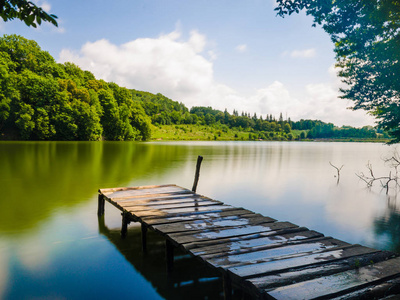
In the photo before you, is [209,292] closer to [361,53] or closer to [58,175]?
[361,53]

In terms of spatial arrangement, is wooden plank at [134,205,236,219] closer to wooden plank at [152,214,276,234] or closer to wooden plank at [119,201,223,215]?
wooden plank at [119,201,223,215]

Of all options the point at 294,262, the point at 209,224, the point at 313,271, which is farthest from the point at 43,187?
the point at 313,271

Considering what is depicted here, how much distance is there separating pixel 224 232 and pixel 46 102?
73667mm

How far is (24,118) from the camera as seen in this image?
62.5 m

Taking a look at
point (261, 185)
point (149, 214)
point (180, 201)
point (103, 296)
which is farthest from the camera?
point (261, 185)

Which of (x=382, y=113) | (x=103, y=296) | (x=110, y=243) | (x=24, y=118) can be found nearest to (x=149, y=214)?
(x=110, y=243)

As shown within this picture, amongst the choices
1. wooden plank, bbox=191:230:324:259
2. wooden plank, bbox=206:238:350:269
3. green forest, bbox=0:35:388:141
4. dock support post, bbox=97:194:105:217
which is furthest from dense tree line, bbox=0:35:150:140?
wooden plank, bbox=206:238:350:269

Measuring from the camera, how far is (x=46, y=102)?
69562 millimetres

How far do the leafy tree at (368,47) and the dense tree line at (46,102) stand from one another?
63.9 metres

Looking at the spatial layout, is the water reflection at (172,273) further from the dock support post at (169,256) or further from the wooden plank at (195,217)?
the wooden plank at (195,217)

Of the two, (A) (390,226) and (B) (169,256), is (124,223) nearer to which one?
(B) (169,256)

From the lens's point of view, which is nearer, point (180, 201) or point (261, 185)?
point (180, 201)

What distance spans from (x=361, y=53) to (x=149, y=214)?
13.9 m

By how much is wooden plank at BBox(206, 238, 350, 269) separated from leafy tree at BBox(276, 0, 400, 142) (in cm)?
876
